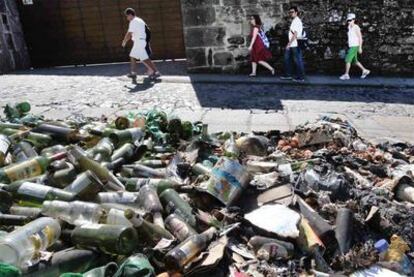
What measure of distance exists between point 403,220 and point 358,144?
183 centimetres

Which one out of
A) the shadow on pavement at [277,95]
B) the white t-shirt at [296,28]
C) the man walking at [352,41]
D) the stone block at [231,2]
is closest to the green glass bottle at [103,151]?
the shadow on pavement at [277,95]

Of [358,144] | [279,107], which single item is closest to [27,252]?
[358,144]

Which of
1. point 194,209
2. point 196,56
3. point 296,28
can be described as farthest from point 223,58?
point 194,209

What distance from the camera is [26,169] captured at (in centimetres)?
362

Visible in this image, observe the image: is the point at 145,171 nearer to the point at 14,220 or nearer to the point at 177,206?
the point at 177,206

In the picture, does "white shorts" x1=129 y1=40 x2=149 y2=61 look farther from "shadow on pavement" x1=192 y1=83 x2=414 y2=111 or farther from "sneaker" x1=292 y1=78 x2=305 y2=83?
"sneaker" x1=292 y1=78 x2=305 y2=83

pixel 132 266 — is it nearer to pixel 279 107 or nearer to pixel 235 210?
pixel 235 210

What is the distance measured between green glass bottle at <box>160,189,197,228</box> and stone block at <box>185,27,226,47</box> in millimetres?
7790

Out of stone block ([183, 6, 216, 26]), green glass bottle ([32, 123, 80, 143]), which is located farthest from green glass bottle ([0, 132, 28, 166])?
stone block ([183, 6, 216, 26])

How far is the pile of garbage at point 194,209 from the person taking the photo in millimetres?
2619

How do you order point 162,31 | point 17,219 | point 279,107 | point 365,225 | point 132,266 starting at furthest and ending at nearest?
point 162,31 < point 279,107 < point 365,225 < point 17,219 < point 132,266

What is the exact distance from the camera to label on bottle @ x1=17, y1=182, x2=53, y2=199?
3.17 meters

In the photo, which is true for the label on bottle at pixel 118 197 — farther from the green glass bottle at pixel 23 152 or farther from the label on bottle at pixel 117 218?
the green glass bottle at pixel 23 152

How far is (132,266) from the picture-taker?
2.43m
